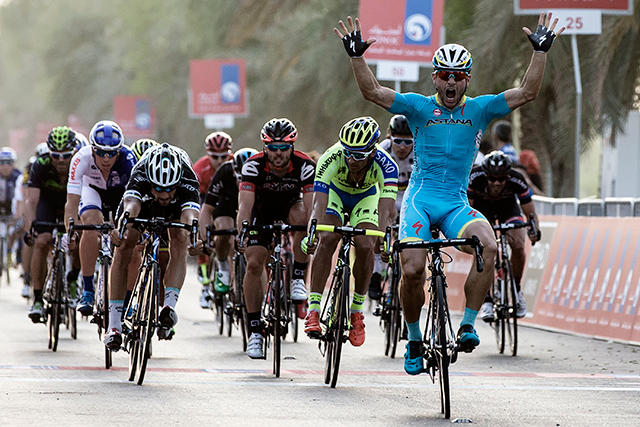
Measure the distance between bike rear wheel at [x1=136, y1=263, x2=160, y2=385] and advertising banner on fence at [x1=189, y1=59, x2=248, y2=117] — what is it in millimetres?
23488

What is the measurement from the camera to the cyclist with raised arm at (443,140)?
8.65 m

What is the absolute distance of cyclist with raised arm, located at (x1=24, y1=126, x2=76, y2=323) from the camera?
43.9 feet

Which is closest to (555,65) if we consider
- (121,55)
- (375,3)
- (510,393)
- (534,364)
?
(375,3)

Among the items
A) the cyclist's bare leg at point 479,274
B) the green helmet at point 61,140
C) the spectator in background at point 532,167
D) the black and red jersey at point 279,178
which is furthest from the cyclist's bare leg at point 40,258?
the spectator in background at point 532,167

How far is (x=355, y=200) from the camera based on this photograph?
10.9 meters

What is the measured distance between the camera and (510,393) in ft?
30.8

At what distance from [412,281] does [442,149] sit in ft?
3.03

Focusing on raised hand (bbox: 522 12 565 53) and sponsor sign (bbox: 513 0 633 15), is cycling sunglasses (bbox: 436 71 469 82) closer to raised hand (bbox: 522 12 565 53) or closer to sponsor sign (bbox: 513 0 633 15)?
raised hand (bbox: 522 12 565 53)

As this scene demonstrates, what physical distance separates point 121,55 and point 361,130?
5468 cm

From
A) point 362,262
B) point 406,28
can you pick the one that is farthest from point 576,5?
point 362,262

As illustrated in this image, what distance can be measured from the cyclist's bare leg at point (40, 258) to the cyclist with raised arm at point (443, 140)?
6056 millimetres

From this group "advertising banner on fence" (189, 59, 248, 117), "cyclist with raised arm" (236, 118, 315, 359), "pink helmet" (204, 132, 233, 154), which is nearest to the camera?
"cyclist with raised arm" (236, 118, 315, 359)

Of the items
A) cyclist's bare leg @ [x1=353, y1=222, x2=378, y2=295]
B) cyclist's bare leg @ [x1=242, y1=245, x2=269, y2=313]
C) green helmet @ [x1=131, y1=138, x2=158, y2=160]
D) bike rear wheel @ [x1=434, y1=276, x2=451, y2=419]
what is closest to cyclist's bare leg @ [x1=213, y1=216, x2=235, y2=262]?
green helmet @ [x1=131, y1=138, x2=158, y2=160]

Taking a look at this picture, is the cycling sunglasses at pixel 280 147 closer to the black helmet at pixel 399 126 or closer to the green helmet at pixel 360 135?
the green helmet at pixel 360 135
